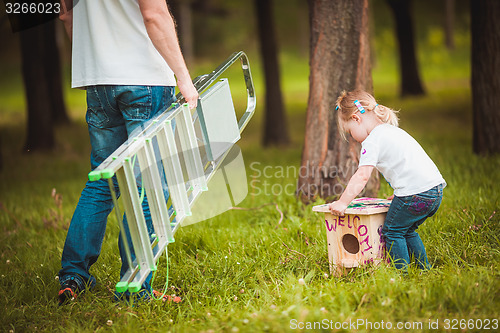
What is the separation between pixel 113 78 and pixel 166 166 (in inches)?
22.5

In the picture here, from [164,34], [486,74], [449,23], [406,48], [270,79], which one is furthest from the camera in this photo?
[449,23]

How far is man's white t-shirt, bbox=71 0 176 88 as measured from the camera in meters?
2.82

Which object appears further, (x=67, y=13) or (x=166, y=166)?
(x=67, y=13)

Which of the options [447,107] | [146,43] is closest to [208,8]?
[447,107]

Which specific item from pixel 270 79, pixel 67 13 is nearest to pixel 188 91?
pixel 67 13

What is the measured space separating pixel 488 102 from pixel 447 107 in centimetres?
748

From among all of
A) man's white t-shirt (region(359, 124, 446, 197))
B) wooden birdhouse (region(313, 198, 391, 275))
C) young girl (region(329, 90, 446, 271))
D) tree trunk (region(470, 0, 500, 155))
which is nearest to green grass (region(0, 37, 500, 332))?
wooden birdhouse (region(313, 198, 391, 275))

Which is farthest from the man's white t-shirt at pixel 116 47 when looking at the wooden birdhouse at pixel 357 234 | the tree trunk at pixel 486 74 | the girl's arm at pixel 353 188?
the tree trunk at pixel 486 74

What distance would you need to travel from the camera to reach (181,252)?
3.68m

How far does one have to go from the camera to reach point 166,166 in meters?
2.83

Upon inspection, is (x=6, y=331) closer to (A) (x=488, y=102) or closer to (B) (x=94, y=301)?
(B) (x=94, y=301)

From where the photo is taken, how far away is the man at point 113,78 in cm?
280

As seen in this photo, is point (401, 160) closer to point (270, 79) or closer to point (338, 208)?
point (338, 208)

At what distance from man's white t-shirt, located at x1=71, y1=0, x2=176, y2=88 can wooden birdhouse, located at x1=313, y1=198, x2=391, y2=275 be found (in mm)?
1339
